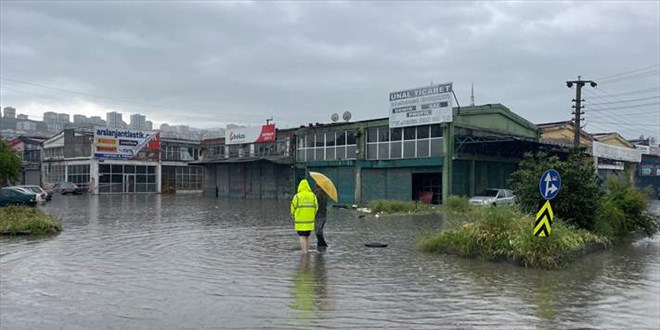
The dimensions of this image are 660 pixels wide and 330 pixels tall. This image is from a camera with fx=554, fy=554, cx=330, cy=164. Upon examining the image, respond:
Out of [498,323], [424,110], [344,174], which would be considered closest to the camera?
[498,323]

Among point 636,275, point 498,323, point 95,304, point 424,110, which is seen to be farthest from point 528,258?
point 424,110

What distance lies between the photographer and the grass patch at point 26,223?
16.7 metres

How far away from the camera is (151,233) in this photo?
17.8 m

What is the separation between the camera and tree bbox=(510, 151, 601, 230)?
49.0 feet

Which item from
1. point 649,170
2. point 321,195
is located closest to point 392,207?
point 321,195

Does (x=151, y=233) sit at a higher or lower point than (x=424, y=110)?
lower

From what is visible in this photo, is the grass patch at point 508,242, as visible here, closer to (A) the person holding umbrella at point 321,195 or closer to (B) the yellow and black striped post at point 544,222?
(B) the yellow and black striped post at point 544,222

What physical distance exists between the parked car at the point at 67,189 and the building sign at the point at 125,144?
3.99m

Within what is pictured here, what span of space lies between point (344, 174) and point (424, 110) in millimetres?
8846

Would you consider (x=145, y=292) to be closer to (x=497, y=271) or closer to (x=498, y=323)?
(x=498, y=323)

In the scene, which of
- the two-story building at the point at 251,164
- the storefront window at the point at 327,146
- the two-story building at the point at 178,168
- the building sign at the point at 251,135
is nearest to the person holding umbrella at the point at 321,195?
the storefront window at the point at 327,146

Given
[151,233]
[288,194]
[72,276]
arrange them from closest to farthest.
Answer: [72,276] → [151,233] → [288,194]

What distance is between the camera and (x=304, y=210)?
12594mm

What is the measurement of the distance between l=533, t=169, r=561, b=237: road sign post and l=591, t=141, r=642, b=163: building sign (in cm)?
3274
